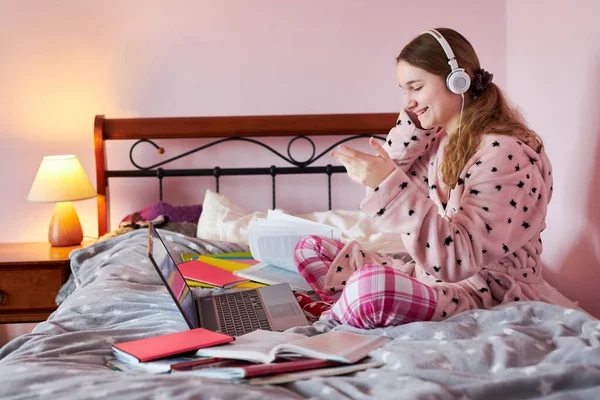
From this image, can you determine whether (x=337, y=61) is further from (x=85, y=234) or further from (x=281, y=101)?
(x=85, y=234)

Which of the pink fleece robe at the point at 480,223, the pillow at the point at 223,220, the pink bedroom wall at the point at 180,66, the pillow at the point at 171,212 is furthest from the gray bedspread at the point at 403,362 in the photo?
the pink bedroom wall at the point at 180,66

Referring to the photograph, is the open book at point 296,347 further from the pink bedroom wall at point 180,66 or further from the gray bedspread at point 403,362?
the pink bedroom wall at point 180,66

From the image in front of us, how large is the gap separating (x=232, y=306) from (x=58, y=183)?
1.23 meters

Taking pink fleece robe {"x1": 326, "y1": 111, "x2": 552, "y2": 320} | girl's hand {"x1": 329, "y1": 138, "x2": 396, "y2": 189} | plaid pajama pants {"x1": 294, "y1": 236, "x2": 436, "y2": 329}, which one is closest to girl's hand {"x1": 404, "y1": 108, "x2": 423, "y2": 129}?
pink fleece robe {"x1": 326, "y1": 111, "x2": 552, "y2": 320}

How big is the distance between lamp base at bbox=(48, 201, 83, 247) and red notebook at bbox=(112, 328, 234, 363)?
1459 mm

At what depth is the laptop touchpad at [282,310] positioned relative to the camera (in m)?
1.64

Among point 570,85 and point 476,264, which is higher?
point 570,85

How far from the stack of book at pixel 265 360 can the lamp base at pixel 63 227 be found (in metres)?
1.49

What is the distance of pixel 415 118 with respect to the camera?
1.98 metres

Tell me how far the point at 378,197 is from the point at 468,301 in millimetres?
324

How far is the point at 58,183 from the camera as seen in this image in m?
2.66

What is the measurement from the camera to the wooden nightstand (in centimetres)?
257

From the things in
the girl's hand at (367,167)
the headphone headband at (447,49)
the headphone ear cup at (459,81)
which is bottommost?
the girl's hand at (367,167)

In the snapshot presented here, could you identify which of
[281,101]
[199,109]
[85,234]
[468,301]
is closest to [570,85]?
[468,301]
